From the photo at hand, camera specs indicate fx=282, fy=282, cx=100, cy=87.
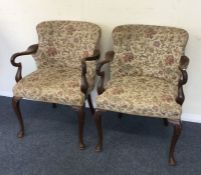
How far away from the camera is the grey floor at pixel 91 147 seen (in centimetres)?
195

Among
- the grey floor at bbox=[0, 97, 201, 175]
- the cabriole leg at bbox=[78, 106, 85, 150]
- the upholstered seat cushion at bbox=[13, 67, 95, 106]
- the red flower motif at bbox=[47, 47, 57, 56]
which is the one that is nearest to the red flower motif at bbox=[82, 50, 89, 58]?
the upholstered seat cushion at bbox=[13, 67, 95, 106]

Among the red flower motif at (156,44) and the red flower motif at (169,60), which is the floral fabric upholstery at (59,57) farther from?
the red flower motif at (169,60)

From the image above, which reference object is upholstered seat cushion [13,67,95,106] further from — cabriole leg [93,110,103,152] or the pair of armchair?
cabriole leg [93,110,103,152]

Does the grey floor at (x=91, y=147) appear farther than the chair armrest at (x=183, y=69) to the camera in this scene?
Yes

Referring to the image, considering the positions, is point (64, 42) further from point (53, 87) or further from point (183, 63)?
point (183, 63)

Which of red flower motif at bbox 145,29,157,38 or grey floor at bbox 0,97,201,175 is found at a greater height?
red flower motif at bbox 145,29,157,38

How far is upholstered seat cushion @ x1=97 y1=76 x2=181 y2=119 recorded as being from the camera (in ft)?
5.95

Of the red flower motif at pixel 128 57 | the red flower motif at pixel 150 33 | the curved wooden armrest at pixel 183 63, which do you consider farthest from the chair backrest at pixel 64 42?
the curved wooden armrest at pixel 183 63

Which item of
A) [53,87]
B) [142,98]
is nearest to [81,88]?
[53,87]

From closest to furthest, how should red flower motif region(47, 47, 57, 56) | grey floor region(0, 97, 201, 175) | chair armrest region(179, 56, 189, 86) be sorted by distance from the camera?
chair armrest region(179, 56, 189, 86) → grey floor region(0, 97, 201, 175) → red flower motif region(47, 47, 57, 56)

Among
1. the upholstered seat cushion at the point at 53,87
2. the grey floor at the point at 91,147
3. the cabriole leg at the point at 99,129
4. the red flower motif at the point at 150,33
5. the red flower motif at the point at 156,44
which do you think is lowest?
the grey floor at the point at 91,147

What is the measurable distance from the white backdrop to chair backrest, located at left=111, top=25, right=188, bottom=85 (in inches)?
5.3

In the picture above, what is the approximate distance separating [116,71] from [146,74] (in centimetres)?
23

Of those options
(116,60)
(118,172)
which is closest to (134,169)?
(118,172)
